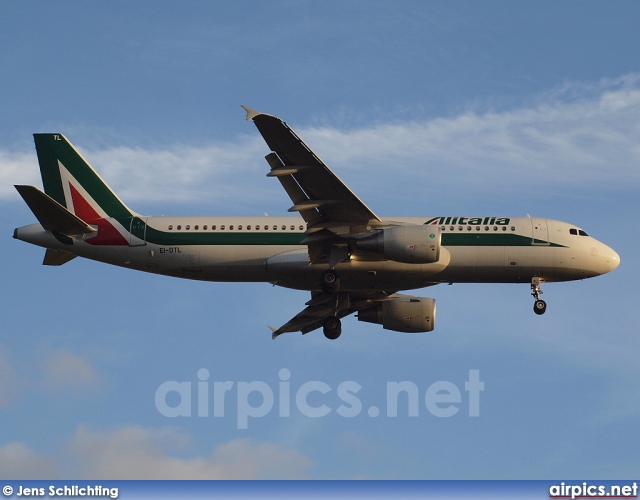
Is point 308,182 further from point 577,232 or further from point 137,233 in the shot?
point 577,232

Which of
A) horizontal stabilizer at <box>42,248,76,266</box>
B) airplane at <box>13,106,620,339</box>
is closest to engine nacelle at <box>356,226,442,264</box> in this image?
airplane at <box>13,106,620,339</box>

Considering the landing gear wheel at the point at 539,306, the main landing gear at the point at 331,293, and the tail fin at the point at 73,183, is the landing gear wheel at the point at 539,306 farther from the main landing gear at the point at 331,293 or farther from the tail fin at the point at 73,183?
the tail fin at the point at 73,183

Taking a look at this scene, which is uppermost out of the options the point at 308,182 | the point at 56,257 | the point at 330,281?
the point at 308,182

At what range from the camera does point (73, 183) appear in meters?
57.9

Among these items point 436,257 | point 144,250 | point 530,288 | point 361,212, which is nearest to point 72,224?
point 144,250

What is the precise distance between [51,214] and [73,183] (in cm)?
471

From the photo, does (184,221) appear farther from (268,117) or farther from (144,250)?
(268,117)

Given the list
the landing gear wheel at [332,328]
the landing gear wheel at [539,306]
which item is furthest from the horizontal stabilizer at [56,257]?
the landing gear wheel at [539,306]

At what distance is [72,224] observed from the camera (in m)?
54.3

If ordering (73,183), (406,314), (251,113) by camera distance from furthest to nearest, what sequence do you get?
(406,314) → (73,183) → (251,113)

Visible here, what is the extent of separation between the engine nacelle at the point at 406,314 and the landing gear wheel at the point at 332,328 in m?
3.27

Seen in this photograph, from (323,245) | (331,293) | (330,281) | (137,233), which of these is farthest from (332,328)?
(137,233)

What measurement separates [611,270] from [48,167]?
29106mm

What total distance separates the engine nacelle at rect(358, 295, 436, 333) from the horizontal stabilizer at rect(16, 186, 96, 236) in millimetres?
15617
